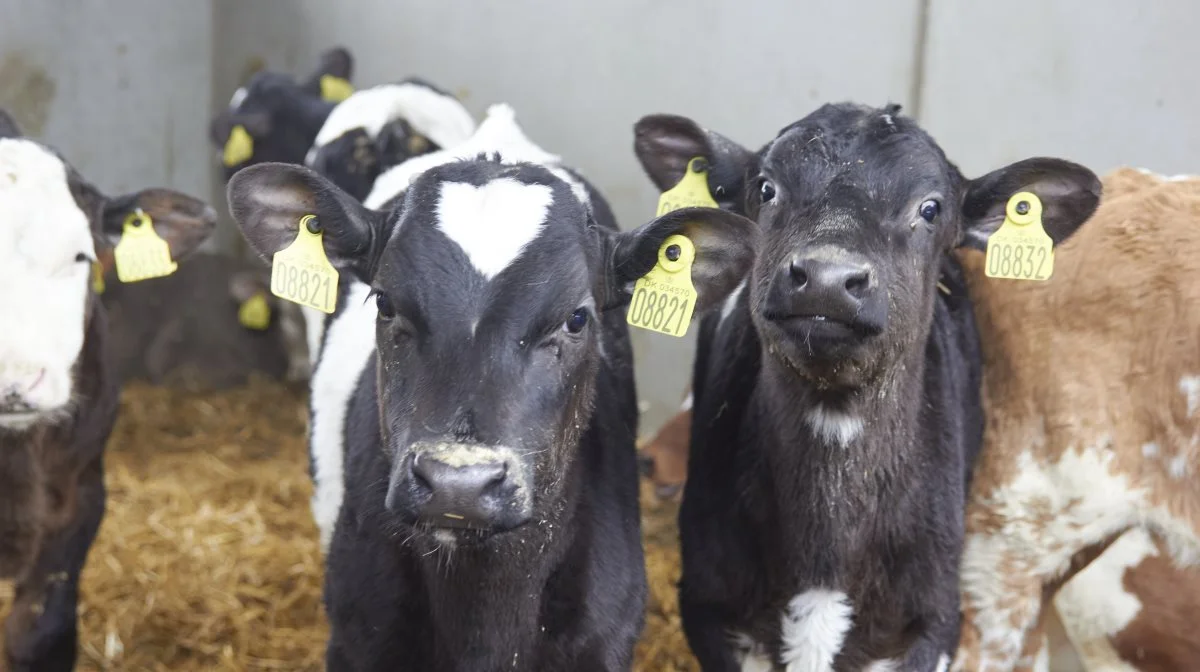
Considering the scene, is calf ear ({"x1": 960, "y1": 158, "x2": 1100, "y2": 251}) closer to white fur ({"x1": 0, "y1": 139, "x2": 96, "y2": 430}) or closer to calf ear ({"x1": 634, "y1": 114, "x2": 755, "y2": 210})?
calf ear ({"x1": 634, "y1": 114, "x2": 755, "y2": 210})

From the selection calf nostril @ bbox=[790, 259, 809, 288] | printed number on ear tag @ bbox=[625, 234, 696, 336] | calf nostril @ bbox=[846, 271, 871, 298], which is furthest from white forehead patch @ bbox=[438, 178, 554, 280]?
calf nostril @ bbox=[846, 271, 871, 298]

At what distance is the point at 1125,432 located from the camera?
3.73 metres

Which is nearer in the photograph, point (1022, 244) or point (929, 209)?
point (929, 209)

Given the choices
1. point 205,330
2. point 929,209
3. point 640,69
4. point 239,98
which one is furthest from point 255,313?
point 929,209

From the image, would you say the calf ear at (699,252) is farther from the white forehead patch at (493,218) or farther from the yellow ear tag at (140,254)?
the yellow ear tag at (140,254)

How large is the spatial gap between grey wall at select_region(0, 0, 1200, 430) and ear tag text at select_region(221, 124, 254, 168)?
81cm

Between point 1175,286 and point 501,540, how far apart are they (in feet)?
6.88

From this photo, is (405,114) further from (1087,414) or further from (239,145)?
(1087,414)

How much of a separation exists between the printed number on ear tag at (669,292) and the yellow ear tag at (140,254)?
1.89 metres

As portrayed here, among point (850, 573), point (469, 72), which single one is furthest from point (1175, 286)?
point (469, 72)

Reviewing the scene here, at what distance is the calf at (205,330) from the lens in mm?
7734

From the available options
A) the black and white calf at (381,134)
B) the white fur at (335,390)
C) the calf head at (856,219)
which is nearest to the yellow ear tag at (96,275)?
the white fur at (335,390)

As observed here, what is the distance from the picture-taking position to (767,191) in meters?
3.53

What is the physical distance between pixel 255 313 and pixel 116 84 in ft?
5.06
